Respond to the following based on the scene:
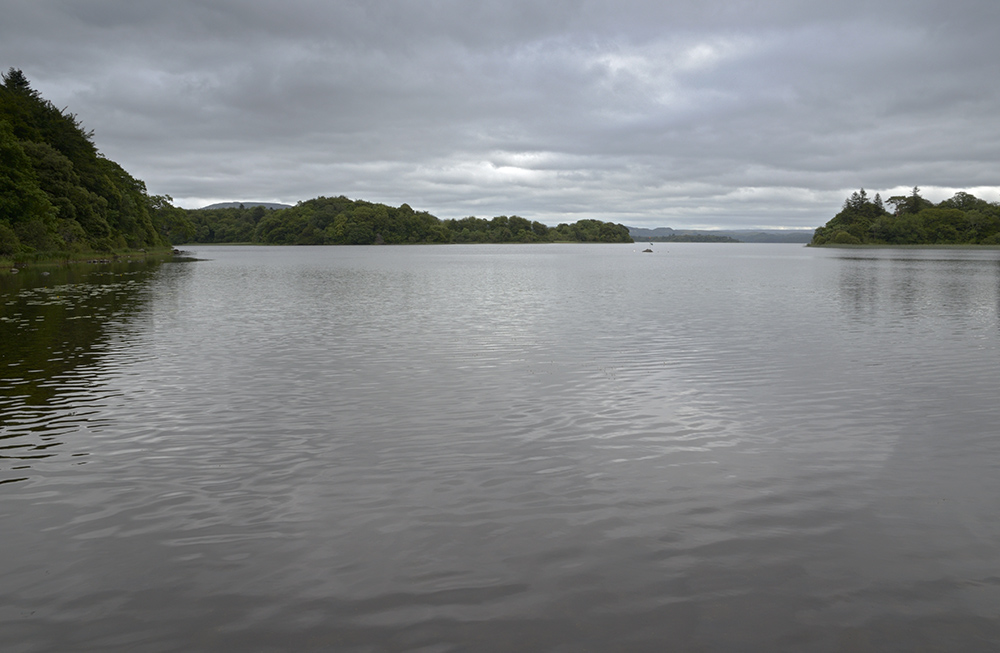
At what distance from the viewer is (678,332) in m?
26.6

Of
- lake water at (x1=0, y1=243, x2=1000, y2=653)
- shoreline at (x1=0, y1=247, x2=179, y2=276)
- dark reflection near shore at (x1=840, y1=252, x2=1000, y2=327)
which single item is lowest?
lake water at (x1=0, y1=243, x2=1000, y2=653)

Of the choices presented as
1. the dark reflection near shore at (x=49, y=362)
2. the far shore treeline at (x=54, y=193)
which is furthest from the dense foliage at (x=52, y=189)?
the dark reflection near shore at (x=49, y=362)

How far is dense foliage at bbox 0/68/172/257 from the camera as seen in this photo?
68.2 metres

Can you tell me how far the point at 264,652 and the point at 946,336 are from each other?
27491 mm

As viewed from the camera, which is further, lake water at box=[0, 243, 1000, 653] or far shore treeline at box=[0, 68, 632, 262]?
far shore treeline at box=[0, 68, 632, 262]

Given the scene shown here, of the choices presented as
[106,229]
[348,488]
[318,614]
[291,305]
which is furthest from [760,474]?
[106,229]

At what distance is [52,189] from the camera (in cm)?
Answer: 8562

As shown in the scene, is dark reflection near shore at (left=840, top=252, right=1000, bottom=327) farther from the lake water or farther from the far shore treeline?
the far shore treeline

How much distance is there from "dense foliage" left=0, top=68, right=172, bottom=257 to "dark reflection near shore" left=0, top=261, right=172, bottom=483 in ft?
108

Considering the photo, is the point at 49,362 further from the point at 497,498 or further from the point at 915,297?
the point at 915,297

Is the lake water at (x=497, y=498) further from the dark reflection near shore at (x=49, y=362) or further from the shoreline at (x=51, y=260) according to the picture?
the shoreline at (x=51, y=260)

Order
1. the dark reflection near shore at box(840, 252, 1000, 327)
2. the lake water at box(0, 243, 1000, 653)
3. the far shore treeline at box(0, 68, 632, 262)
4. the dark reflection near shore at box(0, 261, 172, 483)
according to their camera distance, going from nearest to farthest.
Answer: the lake water at box(0, 243, 1000, 653), the dark reflection near shore at box(0, 261, 172, 483), the dark reflection near shore at box(840, 252, 1000, 327), the far shore treeline at box(0, 68, 632, 262)

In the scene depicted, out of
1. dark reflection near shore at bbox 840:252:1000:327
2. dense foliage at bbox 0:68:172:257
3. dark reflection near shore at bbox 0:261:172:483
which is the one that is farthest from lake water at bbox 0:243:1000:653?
dense foliage at bbox 0:68:172:257

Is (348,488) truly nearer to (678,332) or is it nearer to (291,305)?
(678,332)
